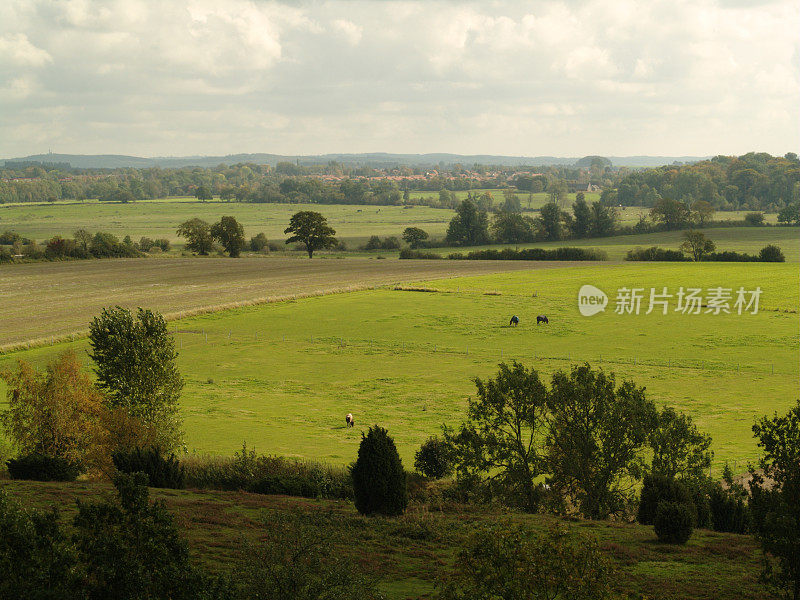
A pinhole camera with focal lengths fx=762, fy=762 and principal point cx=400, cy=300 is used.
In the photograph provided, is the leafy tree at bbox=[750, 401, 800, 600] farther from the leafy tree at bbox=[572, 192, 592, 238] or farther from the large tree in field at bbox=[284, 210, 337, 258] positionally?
the leafy tree at bbox=[572, 192, 592, 238]

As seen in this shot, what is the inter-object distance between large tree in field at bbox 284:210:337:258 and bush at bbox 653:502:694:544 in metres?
125

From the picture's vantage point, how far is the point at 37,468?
31625mm

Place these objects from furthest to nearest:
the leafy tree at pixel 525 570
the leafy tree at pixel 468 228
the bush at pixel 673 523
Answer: the leafy tree at pixel 468 228 → the bush at pixel 673 523 → the leafy tree at pixel 525 570

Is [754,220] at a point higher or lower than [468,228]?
higher

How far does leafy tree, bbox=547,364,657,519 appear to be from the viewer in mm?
29047

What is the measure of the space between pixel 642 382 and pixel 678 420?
25656 millimetres

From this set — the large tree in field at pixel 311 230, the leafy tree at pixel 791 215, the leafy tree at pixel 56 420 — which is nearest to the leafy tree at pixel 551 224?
the leafy tree at pixel 791 215

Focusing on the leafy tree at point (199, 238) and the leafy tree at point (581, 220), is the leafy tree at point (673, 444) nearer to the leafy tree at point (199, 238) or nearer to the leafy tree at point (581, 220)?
the leafy tree at point (199, 238)

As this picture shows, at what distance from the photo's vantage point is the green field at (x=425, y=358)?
44781 millimetres

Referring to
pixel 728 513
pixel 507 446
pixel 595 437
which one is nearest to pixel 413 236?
pixel 507 446

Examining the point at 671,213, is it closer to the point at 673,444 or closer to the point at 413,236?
the point at 413,236

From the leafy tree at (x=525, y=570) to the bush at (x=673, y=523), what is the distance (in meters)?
12.6

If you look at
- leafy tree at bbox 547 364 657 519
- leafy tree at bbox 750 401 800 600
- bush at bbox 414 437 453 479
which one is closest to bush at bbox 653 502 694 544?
leafy tree at bbox 547 364 657 519

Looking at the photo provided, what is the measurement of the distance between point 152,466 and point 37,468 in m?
4.81
